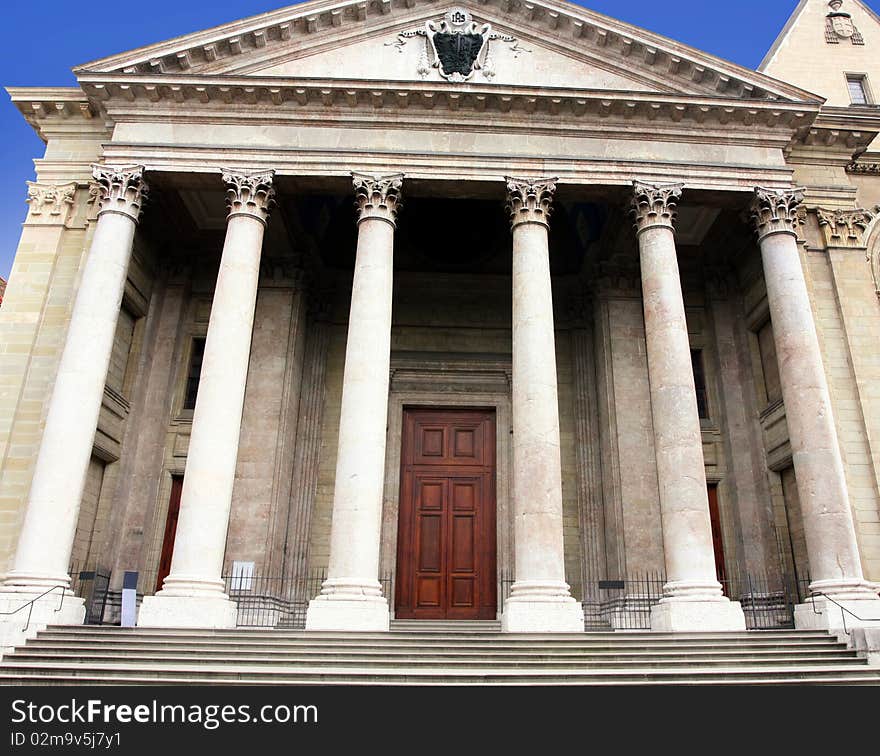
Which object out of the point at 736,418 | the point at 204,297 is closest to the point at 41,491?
the point at 204,297

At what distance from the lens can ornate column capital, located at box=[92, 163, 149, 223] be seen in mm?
15844

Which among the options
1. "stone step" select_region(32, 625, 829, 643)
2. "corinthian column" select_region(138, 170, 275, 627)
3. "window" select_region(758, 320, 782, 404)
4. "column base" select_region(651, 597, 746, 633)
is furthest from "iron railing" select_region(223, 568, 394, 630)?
"window" select_region(758, 320, 782, 404)

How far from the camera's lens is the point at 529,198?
16000 mm

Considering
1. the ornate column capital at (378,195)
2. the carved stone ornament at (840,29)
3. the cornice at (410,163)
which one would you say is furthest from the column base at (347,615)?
the carved stone ornament at (840,29)

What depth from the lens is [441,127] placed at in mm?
16531

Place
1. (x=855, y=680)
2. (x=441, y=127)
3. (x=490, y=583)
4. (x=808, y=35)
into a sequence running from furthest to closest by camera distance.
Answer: (x=808, y=35) → (x=490, y=583) → (x=441, y=127) → (x=855, y=680)

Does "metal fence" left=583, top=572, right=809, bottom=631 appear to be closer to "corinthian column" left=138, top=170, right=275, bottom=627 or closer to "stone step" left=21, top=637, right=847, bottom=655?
"stone step" left=21, top=637, right=847, bottom=655

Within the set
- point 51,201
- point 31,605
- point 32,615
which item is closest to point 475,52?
point 51,201

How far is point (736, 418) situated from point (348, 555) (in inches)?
446

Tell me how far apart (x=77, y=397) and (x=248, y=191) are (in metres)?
5.63

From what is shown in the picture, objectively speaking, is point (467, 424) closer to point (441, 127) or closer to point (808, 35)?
point (441, 127)

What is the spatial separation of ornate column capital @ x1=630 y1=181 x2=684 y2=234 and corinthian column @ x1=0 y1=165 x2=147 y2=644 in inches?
439

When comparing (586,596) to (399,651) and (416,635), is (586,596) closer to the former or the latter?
(416,635)

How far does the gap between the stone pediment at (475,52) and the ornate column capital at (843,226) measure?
2.91 m
